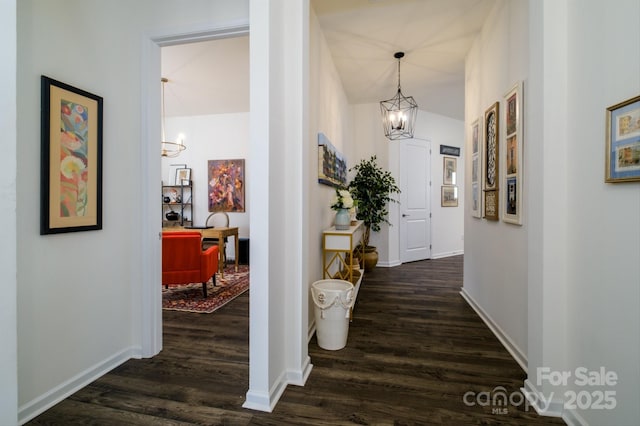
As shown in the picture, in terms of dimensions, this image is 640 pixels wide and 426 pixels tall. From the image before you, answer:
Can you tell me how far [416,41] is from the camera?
3.37 meters

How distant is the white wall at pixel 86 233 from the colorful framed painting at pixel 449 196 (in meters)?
5.57

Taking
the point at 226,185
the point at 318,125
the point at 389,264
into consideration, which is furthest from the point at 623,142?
the point at 226,185

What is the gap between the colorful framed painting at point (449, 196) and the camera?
6508 mm

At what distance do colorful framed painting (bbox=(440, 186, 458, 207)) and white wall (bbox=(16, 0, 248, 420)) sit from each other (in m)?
5.57

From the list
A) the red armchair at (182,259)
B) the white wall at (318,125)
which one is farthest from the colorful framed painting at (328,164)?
the red armchair at (182,259)

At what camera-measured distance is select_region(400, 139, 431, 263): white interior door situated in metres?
5.77

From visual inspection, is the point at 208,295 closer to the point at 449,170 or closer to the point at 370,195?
the point at 370,195

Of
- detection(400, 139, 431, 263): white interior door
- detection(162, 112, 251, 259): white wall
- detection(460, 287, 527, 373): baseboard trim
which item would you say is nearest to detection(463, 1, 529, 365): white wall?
detection(460, 287, 527, 373): baseboard trim

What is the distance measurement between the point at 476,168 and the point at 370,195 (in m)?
1.99

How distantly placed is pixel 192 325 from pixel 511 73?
3525 millimetres

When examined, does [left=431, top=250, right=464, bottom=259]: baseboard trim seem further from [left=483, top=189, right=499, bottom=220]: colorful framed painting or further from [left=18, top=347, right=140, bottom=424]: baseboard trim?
[left=18, top=347, right=140, bottom=424]: baseboard trim

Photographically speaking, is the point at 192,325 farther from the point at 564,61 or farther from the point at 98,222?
the point at 564,61

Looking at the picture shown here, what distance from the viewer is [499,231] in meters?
2.58

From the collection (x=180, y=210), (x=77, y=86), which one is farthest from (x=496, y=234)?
(x=180, y=210)
